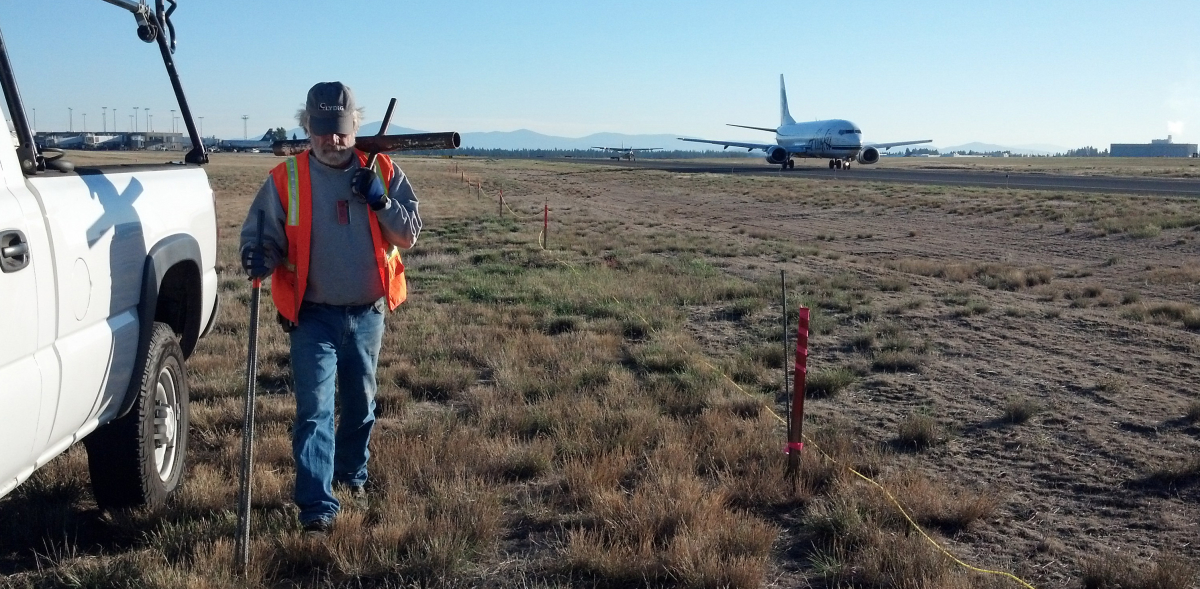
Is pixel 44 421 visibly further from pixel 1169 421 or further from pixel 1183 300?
pixel 1183 300

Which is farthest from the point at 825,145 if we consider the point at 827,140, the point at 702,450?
the point at 702,450

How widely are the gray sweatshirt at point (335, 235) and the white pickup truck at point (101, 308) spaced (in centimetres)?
53

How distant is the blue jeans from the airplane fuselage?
202 feet

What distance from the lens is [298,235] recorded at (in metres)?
4.52

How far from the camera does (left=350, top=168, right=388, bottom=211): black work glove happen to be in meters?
4.32

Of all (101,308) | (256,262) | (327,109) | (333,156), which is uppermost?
(327,109)

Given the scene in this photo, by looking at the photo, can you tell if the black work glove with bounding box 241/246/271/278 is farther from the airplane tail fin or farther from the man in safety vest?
the airplane tail fin

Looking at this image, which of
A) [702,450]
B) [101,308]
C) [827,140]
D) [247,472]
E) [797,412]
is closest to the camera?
[101,308]

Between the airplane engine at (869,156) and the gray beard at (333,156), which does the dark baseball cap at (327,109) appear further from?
the airplane engine at (869,156)

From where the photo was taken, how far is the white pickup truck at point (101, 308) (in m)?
3.27

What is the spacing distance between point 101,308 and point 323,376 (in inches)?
38.2

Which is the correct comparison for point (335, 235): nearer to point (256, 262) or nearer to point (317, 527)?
point (256, 262)

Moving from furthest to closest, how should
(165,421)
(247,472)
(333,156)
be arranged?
(165,421), (333,156), (247,472)

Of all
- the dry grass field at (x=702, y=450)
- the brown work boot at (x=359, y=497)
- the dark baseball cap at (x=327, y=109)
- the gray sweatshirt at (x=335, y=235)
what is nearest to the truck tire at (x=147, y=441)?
the dry grass field at (x=702, y=450)
